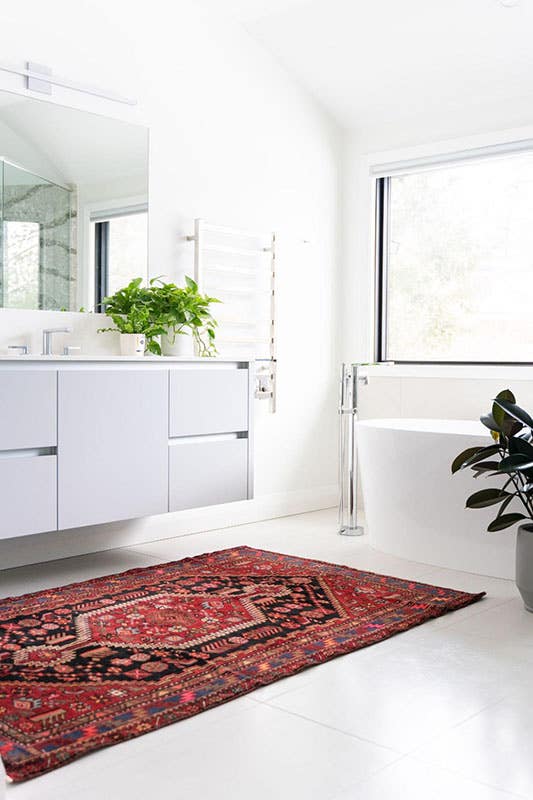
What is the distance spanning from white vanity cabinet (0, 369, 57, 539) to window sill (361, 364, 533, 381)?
216 centimetres

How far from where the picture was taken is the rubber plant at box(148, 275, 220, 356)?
→ 422 cm

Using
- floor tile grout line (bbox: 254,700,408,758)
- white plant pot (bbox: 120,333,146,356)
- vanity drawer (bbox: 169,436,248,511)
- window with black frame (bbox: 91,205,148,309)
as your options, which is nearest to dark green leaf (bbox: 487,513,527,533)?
floor tile grout line (bbox: 254,700,408,758)

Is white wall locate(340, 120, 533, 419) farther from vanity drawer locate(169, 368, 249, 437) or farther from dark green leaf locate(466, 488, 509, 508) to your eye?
dark green leaf locate(466, 488, 509, 508)

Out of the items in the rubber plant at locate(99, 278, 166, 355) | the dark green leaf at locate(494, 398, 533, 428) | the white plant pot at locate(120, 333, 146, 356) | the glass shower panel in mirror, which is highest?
the glass shower panel in mirror

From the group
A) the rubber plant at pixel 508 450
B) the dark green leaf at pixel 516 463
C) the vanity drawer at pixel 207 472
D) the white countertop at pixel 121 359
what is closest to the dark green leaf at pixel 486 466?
the rubber plant at pixel 508 450

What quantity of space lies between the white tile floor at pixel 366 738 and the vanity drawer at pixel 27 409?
1.39 m

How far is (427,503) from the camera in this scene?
396 cm

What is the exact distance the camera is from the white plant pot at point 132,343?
4.04 m

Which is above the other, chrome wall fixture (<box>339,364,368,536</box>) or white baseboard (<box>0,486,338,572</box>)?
chrome wall fixture (<box>339,364,368,536</box>)

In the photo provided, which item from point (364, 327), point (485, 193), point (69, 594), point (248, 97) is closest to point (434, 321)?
point (364, 327)

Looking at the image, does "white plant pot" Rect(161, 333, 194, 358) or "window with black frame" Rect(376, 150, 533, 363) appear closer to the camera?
"white plant pot" Rect(161, 333, 194, 358)

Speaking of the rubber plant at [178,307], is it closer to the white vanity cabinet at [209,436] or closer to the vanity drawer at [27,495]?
the white vanity cabinet at [209,436]

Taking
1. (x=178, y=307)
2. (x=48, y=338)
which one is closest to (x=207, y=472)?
(x=178, y=307)

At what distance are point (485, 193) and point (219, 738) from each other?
12.7 feet
